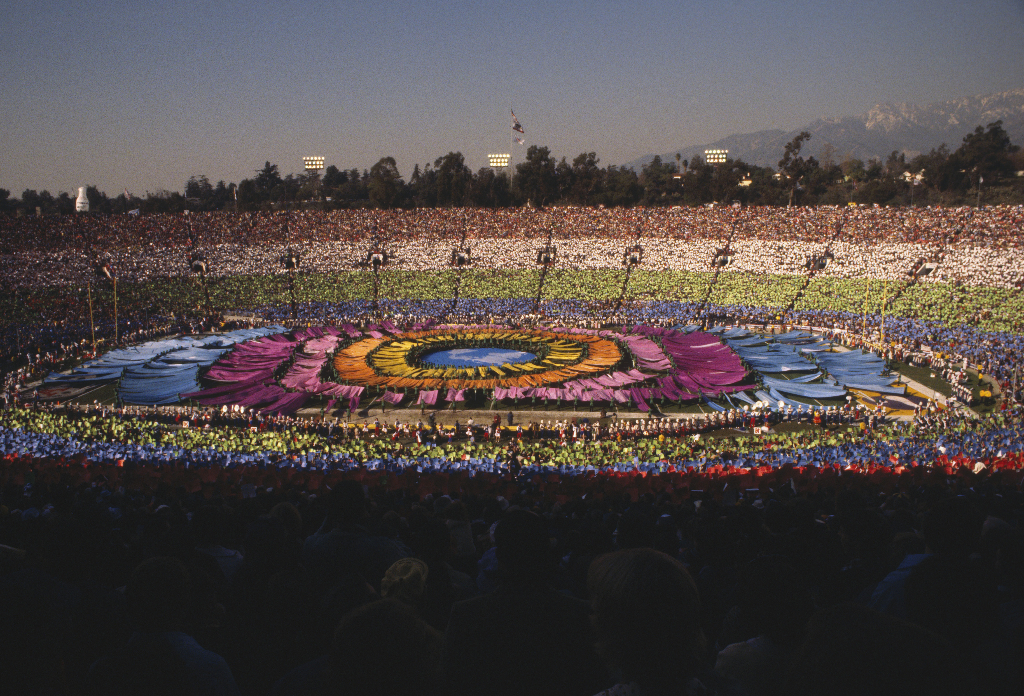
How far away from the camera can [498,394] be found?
3366 centimetres

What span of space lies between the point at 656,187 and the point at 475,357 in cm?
7681

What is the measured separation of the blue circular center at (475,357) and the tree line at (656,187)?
192 ft

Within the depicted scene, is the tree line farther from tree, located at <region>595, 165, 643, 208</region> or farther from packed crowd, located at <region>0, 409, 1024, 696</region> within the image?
packed crowd, located at <region>0, 409, 1024, 696</region>

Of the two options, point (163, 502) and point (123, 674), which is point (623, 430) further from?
point (123, 674)

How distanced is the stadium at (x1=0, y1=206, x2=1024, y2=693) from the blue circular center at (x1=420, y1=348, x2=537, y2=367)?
318mm

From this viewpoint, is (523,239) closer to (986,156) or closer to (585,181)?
(585,181)

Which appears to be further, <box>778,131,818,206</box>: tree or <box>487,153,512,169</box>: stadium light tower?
<box>487,153,512,169</box>: stadium light tower

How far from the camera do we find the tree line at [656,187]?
88938 mm

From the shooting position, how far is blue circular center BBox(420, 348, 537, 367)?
39.7 m

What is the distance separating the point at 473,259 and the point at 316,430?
4638 cm

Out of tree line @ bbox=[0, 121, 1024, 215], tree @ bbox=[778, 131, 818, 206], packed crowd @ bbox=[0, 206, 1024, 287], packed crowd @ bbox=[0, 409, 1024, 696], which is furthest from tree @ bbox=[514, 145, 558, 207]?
packed crowd @ bbox=[0, 409, 1024, 696]

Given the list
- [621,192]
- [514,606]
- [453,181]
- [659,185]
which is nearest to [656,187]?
[659,185]

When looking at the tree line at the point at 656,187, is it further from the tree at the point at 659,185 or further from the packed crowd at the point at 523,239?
the packed crowd at the point at 523,239

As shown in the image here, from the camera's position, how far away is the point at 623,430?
1152 inches
